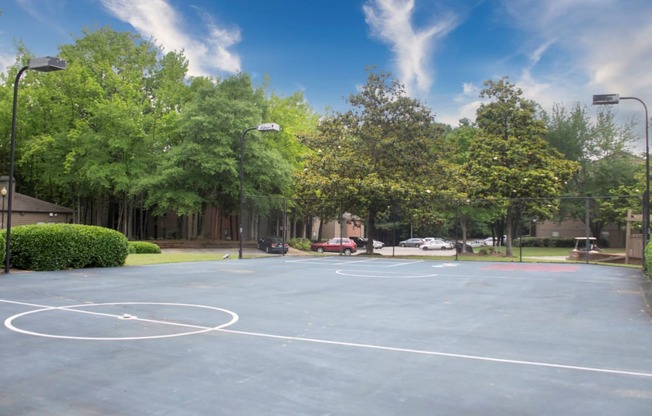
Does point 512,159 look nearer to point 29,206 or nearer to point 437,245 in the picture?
point 437,245

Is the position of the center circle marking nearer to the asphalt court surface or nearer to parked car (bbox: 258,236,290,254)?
the asphalt court surface

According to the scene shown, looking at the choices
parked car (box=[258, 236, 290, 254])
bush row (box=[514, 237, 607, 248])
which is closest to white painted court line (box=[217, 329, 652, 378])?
parked car (box=[258, 236, 290, 254])

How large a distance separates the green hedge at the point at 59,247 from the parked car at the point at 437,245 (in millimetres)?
40655

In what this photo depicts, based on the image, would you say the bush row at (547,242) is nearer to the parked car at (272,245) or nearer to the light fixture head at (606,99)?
the parked car at (272,245)

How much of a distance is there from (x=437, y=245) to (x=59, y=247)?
44018 mm

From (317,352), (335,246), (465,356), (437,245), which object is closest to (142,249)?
(335,246)

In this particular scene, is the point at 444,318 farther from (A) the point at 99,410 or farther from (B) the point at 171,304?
(A) the point at 99,410

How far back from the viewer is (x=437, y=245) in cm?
5503

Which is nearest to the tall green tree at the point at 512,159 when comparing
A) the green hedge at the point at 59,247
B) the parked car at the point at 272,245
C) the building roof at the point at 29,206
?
the parked car at the point at 272,245

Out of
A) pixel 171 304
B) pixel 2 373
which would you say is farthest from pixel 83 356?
pixel 171 304

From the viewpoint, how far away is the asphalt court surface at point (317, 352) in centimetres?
434

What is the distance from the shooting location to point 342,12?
2356 centimetres

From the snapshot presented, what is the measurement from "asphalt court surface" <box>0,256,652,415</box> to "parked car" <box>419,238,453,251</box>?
42660mm

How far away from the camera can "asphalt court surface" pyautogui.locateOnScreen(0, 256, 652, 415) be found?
171 inches
